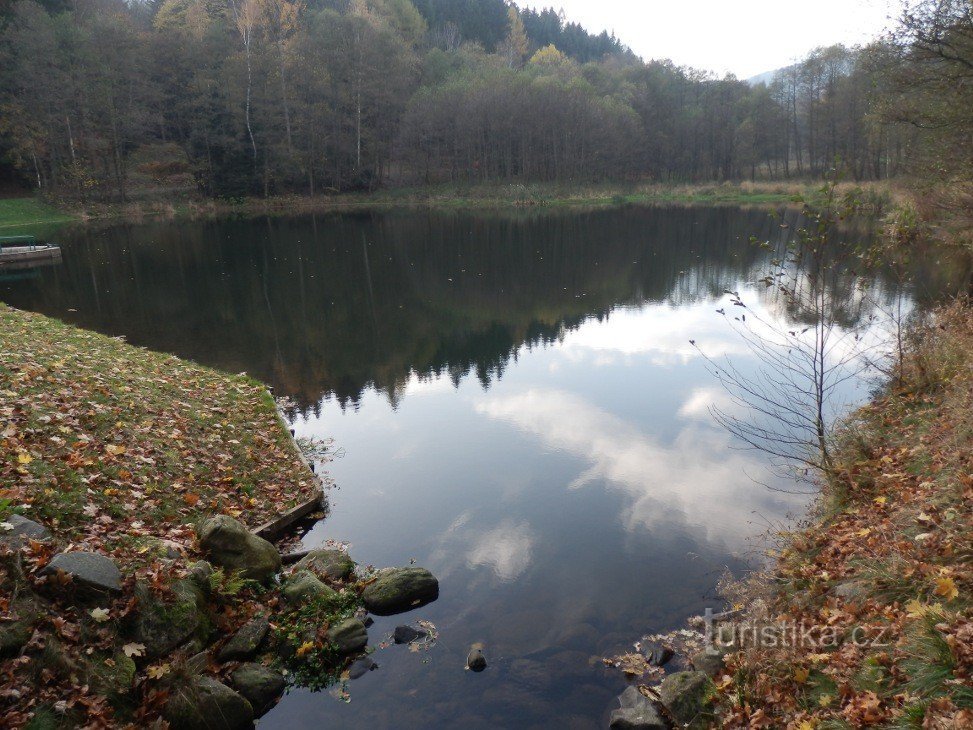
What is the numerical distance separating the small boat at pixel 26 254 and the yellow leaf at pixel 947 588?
40790mm

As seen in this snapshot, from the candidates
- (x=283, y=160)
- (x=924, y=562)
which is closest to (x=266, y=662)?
(x=924, y=562)

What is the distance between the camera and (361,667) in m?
7.35

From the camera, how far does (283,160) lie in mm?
67312

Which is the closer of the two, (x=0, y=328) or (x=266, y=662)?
(x=266, y=662)

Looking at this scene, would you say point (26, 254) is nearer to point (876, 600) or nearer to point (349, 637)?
point (349, 637)

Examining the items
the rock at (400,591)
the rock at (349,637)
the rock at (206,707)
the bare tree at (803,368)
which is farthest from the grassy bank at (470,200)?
the rock at (206,707)

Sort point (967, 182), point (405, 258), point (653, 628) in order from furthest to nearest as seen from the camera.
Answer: point (405, 258)
point (967, 182)
point (653, 628)

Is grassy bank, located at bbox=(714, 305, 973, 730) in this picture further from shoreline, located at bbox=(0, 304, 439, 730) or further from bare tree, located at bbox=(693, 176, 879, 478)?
shoreline, located at bbox=(0, 304, 439, 730)

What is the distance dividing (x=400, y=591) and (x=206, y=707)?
8.82 feet

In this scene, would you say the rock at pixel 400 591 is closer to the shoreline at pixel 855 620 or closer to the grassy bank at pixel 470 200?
the shoreline at pixel 855 620

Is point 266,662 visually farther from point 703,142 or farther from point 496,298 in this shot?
point 703,142

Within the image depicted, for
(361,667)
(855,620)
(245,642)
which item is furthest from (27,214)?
(855,620)

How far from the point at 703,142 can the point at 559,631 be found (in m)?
88.7

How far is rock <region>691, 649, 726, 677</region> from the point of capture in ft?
21.8
